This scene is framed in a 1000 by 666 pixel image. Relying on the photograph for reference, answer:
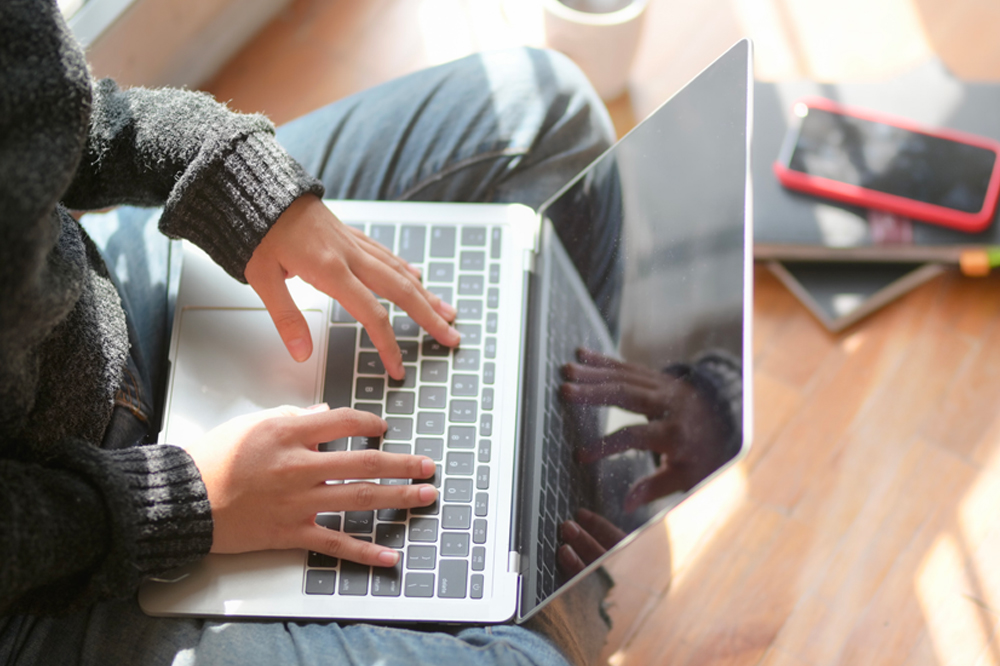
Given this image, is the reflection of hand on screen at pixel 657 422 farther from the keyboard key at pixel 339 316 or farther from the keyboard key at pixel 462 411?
the keyboard key at pixel 339 316

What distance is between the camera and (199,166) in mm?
665

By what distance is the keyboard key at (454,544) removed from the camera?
0.68m

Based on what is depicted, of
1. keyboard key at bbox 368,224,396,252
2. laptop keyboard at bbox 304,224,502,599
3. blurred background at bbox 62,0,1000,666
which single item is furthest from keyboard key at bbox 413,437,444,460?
blurred background at bbox 62,0,1000,666

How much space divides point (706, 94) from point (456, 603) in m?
0.48

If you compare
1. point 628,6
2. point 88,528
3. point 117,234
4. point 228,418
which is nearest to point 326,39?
point 628,6

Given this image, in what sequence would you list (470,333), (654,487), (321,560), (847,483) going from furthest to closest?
(847,483)
(470,333)
(321,560)
(654,487)

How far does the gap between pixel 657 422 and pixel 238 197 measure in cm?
40

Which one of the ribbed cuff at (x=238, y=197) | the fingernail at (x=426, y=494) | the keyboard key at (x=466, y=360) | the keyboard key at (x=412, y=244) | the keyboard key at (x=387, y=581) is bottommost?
the keyboard key at (x=387, y=581)

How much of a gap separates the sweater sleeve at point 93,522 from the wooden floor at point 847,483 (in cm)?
59

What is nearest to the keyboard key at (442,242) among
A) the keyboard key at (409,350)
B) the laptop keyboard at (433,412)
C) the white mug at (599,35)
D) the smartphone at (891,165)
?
the laptop keyboard at (433,412)

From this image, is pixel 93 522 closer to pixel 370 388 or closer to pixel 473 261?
pixel 370 388

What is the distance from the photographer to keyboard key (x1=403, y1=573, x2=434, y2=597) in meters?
0.66

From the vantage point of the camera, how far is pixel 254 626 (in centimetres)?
64

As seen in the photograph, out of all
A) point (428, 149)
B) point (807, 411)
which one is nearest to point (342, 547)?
point (428, 149)
